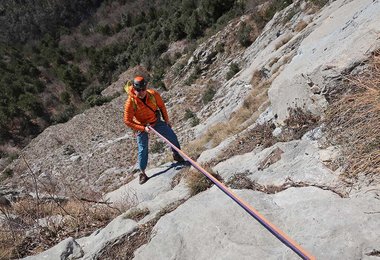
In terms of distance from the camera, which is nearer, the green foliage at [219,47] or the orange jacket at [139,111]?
the orange jacket at [139,111]

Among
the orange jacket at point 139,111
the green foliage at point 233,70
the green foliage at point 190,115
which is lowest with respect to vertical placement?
the green foliage at point 190,115

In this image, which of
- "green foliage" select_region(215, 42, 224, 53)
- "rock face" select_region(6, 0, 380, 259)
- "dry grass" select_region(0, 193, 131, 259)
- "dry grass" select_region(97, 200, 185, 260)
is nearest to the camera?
"rock face" select_region(6, 0, 380, 259)

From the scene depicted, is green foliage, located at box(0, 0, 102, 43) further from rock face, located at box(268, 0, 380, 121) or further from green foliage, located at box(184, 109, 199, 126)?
rock face, located at box(268, 0, 380, 121)

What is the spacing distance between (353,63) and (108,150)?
12.7 metres

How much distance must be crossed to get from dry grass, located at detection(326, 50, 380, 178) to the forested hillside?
15912 mm

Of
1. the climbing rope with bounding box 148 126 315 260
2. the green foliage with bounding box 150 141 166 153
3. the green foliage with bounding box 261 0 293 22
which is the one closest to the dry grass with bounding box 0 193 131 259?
the climbing rope with bounding box 148 126 315 260

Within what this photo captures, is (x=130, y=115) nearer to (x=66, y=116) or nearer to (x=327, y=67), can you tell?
(x=327, y=67)

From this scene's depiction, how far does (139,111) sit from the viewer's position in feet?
21.2

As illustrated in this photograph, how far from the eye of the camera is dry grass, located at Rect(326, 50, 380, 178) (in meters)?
3.45

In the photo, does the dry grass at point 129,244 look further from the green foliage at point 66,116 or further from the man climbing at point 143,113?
the green foliage at point 66,116

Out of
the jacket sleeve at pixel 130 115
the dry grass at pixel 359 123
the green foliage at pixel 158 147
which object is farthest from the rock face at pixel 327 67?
the green foliage at pixel 158 147

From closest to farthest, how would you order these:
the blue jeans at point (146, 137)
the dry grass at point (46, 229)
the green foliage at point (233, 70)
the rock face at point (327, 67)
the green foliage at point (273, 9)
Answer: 1. the rock face at point (327, 67)
2. the dry grass at point (46, 229)
3. the blue jeans at point (146, 137)
4. the green foliage at point (233, 70)
5. the green foliage at point (273, 9)

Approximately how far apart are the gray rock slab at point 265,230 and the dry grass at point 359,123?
15.2 inches

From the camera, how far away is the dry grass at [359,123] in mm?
3447
